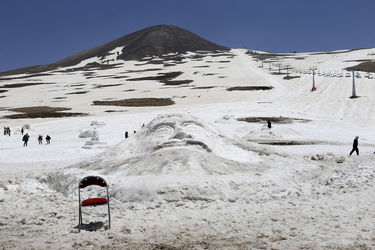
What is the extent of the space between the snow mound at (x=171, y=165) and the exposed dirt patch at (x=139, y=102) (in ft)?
165

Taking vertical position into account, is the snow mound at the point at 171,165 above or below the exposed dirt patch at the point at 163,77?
below

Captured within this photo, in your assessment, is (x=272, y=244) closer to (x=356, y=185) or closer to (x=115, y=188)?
(x=115, y=188)

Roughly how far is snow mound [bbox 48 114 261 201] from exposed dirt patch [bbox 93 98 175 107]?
50224 millimetres

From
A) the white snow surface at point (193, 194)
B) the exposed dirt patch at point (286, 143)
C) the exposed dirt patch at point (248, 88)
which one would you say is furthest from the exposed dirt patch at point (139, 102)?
the white snow surface at point (193, 194)

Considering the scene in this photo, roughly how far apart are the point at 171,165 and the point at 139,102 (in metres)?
59.5

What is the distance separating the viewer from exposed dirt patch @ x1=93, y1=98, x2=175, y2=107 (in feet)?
228

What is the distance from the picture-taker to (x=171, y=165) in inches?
565

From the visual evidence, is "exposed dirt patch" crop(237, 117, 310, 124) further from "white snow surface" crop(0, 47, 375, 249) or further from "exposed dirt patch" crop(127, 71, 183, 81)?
"exposed dirt patch" crop(127, 71, 183, 81)

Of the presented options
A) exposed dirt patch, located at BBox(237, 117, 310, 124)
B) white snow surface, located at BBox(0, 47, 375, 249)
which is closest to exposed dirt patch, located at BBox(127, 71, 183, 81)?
exposed dirt patch, located at BBox(237, 117, 310, 124)

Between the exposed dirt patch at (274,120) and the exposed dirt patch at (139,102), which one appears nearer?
the exposed dirt patch at (274,120)

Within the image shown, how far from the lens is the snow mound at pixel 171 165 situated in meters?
13.0

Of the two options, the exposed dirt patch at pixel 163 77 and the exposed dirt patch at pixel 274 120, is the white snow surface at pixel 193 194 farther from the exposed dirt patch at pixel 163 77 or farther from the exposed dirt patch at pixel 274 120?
the exposed dirt patch at pixel 163 77

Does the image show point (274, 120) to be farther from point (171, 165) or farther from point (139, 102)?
point (139, 102)

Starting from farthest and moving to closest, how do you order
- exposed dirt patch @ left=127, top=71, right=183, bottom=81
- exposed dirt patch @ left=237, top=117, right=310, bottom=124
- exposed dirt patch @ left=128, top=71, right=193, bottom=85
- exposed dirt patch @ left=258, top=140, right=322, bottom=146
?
exposed dirt patch @ left=127, top=71, right=183, bottom=81
exposed dirt patch @ left=128, top=71, right=193, bottom=85
exposed dirt patch @ left=237, top=117, right=310, bottom=124
exposed dirt patch @ left=258, top=140, right=322, bottom=146
